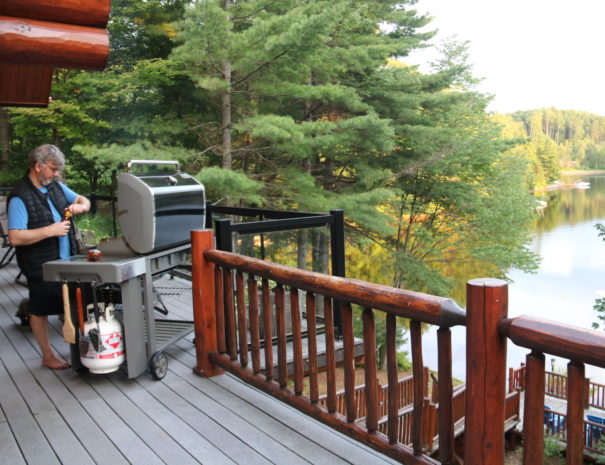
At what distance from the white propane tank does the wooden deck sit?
0.14 m

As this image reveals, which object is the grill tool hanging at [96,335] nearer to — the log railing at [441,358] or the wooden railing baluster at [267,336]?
the log railing at [441,358]

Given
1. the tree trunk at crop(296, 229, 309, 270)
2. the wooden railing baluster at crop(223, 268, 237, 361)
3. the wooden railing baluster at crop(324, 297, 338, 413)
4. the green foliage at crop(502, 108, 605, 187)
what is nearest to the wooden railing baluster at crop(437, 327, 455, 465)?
the wooden railing baluster at crop(324, 297, 338, 413)

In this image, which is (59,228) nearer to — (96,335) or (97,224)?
(96,335)

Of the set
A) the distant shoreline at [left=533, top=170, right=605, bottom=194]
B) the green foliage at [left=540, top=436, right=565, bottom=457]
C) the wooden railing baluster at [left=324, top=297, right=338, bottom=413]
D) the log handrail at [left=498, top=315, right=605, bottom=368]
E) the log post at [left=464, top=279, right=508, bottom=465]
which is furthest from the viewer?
the distant shoreline at [left=533, top=170, right=605, bottom=194]

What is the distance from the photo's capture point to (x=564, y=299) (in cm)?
2372


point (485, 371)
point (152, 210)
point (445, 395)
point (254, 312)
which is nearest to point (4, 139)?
point (152, 210)

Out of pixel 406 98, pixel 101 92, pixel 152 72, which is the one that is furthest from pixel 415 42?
pixel 101 92

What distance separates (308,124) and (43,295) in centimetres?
989

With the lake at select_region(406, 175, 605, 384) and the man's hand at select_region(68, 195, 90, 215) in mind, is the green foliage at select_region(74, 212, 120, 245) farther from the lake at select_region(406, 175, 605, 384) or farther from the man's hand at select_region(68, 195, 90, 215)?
the lake at select_region(406, 175, 605, 384)

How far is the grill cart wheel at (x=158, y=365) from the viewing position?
298 cm

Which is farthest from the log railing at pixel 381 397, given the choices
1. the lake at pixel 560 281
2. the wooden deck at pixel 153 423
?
the lake at pixel 560 281

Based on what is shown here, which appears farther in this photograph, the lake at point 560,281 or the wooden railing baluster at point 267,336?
the lake at point 560,281

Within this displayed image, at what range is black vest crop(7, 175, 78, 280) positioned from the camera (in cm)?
296

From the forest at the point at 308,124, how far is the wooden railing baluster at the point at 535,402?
9894mm
